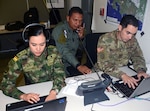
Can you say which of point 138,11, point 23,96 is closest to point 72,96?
point 23,96

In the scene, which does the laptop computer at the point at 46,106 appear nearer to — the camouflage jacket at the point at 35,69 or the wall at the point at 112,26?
the camouflage jacket at the point at 35,69

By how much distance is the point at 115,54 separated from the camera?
5.60 ft

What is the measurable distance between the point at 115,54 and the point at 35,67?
0.76 metres

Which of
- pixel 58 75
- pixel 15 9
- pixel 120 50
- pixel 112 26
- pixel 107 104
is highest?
pixel 15 9

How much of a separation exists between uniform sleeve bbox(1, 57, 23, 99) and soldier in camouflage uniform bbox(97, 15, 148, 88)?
728 millimetres

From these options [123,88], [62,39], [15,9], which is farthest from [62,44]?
[15,9]

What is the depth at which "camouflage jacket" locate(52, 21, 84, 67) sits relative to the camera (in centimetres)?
198

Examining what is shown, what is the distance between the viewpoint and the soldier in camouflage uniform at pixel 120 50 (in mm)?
1534

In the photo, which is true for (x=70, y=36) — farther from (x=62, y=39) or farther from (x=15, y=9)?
(x=15, y=9)

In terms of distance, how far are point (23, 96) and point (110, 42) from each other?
919 millimetres

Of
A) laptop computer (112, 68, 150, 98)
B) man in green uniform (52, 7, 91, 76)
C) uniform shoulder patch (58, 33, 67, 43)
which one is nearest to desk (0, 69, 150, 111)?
laptop computer (112, 68, 150, 98)

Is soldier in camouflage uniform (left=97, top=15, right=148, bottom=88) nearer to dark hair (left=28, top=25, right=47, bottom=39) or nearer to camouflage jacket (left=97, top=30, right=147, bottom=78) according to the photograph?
camouflage jacket (left=97, top=30, right=147, bottom=78)

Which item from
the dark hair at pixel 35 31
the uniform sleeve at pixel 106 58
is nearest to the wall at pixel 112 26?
the uniform sleeve at pixel 106 58

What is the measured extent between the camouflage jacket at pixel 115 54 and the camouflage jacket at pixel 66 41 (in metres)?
0.39
